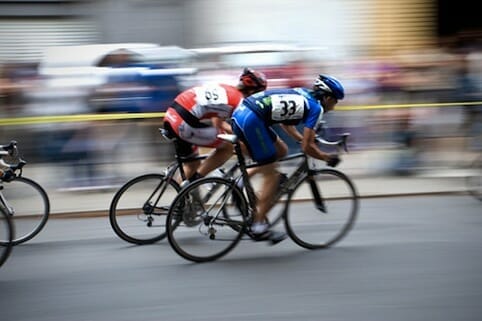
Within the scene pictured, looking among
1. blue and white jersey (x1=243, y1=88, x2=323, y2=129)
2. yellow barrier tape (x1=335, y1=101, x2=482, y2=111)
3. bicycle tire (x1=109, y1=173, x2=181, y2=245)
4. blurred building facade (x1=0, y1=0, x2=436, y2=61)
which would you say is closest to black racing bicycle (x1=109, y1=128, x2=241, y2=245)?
bicycle tire (x1=109, y1=173, x2=181, y2=245)

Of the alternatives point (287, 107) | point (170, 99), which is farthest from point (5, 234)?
point (170, 99)

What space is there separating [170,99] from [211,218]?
10.6 feet

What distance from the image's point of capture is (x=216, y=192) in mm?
5770

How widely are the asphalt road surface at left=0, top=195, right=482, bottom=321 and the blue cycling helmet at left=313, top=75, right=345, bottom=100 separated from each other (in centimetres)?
138

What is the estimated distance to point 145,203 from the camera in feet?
20.0

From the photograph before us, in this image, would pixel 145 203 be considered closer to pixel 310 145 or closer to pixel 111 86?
pixel 310 145

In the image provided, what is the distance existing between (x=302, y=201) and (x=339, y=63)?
177 inches

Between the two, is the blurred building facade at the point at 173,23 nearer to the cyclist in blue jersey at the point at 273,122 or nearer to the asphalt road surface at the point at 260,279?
the asphalt road surface at the point at 260,279

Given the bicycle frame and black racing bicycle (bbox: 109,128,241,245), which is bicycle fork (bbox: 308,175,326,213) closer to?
the bicycle frame

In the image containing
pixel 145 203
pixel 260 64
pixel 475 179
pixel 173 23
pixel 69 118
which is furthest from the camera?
pixel 173 23

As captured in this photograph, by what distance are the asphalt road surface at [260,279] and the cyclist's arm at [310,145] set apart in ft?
2.90

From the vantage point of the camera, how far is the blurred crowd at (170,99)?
8008 millimetres

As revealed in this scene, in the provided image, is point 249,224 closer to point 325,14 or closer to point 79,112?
point 79,112

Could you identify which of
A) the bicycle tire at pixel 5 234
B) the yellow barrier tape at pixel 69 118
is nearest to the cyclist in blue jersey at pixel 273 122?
the bicycle tire at pixel 5 234
